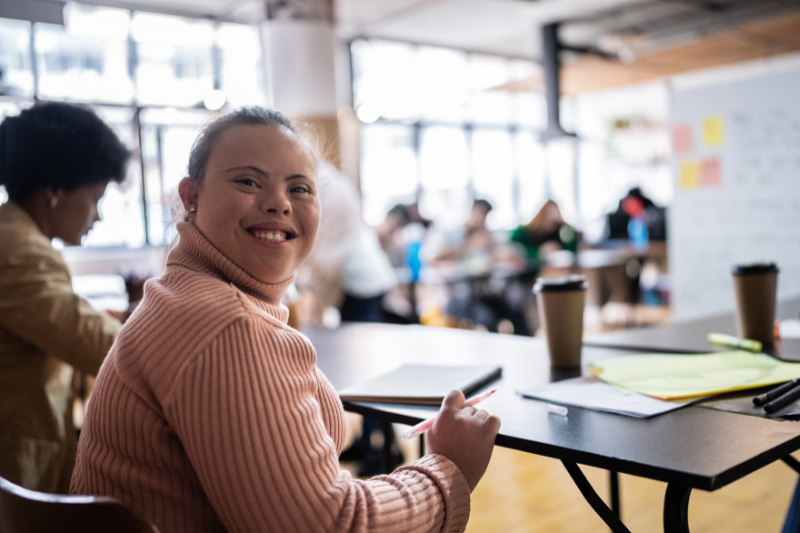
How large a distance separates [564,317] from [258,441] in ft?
2.74

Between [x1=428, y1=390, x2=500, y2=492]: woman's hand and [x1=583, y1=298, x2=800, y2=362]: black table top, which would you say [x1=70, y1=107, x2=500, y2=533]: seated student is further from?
[x1=583, y1=298, x2=800, y2=362]: black table top

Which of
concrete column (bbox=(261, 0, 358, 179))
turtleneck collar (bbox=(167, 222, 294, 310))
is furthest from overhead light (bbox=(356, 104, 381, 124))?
turtleneck collar (bbox=(167, 222, 294, 310))

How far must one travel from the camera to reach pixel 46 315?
1296 millimetres

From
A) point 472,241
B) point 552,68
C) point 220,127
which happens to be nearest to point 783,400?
point 220,127

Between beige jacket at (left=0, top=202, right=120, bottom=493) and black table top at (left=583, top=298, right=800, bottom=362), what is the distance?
1130mm

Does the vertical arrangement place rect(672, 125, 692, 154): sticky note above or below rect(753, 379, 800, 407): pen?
above

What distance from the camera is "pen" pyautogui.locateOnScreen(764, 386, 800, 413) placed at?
0.97 meters

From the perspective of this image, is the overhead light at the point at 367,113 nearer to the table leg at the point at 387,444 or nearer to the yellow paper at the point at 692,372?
the table leg at the point at 387,444

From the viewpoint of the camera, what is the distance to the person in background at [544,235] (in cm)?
596

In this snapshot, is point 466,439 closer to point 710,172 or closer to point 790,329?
point 790,329

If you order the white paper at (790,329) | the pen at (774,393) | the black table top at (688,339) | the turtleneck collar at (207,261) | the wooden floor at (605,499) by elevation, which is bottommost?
the wooden floor at (605,499)

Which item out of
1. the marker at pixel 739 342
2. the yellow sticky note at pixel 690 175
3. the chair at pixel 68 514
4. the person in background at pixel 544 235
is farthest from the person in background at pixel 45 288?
the person in background at pixel 544 235

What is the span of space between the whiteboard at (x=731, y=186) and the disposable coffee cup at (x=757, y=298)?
3.01m

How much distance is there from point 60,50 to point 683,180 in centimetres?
621
